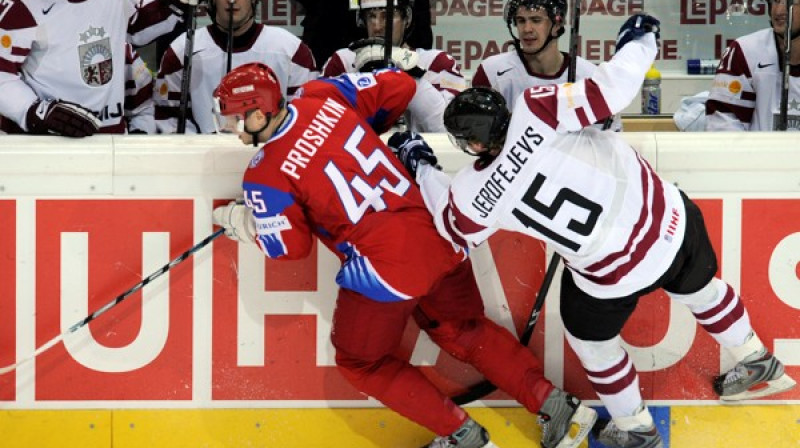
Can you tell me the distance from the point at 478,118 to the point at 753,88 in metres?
1.50

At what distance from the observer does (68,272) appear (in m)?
3.29

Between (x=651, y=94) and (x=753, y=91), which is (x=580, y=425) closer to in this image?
(x=753, y=91)

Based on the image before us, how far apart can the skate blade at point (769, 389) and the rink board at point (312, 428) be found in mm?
43

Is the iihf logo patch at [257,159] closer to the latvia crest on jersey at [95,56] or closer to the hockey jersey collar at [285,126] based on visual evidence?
the hockey jersey collar at [285,126]

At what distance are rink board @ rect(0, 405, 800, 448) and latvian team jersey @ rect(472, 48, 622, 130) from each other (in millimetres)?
1041

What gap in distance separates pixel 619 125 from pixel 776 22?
0.58 metres

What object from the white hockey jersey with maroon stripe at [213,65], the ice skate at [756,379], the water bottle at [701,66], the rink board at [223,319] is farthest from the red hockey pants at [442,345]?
the water bottle at [701,66]

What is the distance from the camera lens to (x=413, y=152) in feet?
10.4

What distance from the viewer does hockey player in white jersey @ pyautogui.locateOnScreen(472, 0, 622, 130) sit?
3805mm

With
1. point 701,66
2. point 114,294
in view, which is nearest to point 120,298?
point 114,294

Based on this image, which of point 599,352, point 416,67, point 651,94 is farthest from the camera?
point 651,94

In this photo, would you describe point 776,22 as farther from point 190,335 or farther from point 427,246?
point 190,335

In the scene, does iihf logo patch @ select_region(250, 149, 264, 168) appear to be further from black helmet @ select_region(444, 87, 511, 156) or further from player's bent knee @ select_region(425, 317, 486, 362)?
player's bent knee @ select_region(425, 317, 486, 362)

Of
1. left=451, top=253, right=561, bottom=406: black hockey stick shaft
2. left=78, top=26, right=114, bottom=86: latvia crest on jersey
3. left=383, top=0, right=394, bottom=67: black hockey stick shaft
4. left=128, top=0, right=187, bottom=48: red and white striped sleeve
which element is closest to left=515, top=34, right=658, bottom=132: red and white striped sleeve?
left=451, top=253, right=561, bottom=406: black hockey stick shaft
